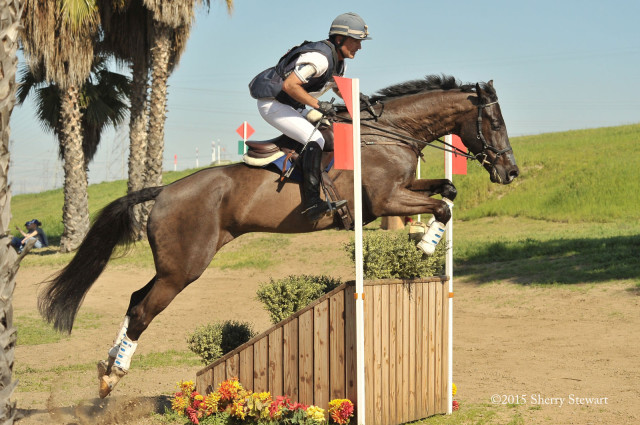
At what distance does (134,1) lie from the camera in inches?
669

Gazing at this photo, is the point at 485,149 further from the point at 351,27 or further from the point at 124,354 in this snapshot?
the point at 124,354

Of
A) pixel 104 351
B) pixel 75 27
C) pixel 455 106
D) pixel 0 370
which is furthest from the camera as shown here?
pixel 75 27

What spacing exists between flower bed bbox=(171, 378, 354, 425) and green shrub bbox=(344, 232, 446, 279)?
93cm

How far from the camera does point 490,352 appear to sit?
819 centimetres

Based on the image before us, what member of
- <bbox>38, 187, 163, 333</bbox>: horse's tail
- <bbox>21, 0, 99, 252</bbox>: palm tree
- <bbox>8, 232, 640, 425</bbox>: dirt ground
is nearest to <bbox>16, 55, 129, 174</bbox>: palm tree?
<bbox>21, 0, 99, 252</bbox>: palm tree

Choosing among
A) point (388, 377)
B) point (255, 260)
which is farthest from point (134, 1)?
point (388, 377)

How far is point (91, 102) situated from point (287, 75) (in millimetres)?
15429

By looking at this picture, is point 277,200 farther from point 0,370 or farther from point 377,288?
point 0,370

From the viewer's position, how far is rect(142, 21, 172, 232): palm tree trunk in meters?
16.7

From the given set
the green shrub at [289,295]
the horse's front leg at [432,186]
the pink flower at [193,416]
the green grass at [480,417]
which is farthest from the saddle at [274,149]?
the green grass at [480,417]

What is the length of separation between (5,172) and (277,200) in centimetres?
253

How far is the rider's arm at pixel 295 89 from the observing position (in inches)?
187

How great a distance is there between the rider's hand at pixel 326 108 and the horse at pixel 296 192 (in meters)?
0.12

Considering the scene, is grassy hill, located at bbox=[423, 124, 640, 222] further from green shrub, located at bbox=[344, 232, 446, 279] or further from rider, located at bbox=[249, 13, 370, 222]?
rider, located at bbox=[249, 13, 370, 222]
